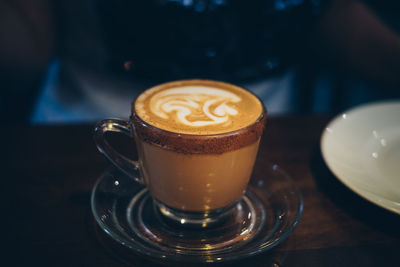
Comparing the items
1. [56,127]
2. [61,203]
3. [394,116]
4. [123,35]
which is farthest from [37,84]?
[394,116]

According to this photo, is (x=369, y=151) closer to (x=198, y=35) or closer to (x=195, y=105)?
(x=195, y=105)

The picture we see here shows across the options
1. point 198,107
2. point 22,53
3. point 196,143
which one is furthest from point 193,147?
point 22,53

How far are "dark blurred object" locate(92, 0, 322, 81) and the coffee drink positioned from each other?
62 centimetres

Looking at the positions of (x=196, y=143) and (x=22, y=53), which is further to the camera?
(x=22, y=53)

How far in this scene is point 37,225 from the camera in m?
0.58

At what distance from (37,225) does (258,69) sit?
0.98m

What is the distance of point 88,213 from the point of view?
2.02 ft

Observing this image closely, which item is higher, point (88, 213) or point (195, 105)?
point (195, 105)

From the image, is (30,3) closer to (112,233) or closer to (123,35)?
(123,35)

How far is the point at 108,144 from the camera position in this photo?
2.09ft

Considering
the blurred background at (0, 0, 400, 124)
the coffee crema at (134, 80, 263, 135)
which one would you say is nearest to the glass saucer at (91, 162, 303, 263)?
the coffee crema at (134, 80, 263, 135)

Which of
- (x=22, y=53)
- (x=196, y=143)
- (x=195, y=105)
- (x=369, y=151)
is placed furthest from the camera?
(x=22, y=53)

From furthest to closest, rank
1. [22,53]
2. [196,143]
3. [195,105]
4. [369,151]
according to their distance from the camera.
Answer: [22,53]
[369,151]
[195,105]
[196,143]

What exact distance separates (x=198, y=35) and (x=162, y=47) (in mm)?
133
